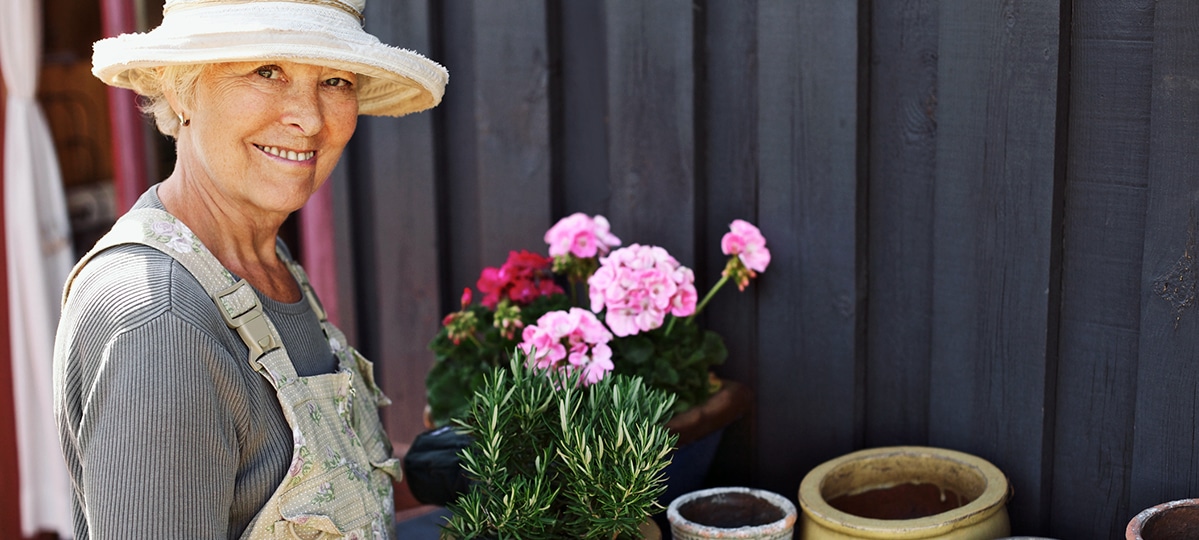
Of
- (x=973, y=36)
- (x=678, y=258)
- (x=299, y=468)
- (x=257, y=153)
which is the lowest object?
(x=299, y=468)

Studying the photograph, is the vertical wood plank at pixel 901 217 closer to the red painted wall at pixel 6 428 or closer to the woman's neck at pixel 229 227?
the woman's neck at pixel 229 227

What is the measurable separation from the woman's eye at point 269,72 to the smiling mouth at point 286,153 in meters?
0.11

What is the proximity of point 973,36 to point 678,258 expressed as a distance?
2.57 ft

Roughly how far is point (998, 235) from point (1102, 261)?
174mm

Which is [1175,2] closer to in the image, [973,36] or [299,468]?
[973,36]

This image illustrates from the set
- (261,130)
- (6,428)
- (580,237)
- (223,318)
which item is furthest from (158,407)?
(6,428)

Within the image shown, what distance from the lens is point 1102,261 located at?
1869 mm

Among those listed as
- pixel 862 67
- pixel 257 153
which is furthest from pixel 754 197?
pixel 257 153

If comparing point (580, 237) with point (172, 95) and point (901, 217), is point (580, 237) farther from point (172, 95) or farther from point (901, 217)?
point (172, 95)

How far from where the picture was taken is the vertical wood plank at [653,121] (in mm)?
2340

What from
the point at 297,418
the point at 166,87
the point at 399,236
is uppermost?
the point at 166,87

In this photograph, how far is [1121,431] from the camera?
6.19 ft

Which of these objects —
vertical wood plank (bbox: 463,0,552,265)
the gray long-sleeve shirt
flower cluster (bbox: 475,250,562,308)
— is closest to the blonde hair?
the gray long-sleeve shirt

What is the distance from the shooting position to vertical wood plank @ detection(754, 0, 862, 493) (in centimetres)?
212
